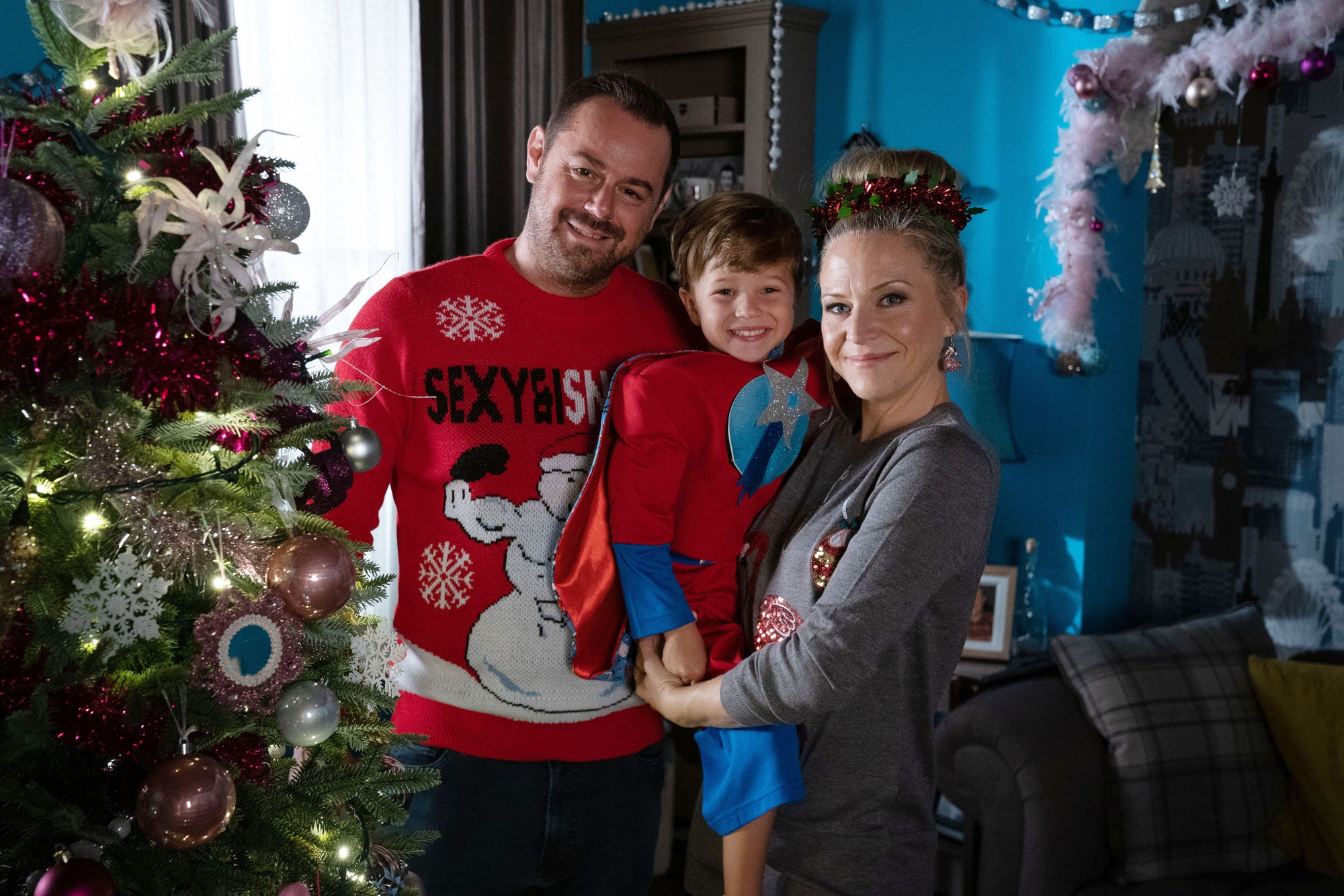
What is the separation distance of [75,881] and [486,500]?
872mm

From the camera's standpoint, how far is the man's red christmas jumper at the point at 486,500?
1609 mm

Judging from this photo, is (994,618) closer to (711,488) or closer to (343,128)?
(711,488)

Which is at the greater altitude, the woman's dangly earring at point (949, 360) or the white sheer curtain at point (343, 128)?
the white sheer curtain at point (343, 128)

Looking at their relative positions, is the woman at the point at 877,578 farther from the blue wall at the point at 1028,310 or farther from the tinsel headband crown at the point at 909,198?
the blue wall at the point at 1028,310

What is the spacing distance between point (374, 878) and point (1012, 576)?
2.42m

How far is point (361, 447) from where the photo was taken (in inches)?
41.9

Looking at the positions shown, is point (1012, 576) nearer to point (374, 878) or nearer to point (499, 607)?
point (499, 607)

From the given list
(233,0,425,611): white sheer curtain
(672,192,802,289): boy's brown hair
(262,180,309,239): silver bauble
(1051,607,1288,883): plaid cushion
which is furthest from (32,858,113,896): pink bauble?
(1051,607,1288,883): plaid cushion

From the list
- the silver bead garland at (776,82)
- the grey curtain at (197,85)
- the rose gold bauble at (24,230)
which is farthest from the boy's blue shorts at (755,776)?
the silver bead garland at (776,82)

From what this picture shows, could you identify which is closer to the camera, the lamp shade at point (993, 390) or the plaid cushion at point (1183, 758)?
the plaid cushion at point (1183, 758)

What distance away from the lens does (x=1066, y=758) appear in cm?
255

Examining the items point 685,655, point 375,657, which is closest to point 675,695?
point 685,655

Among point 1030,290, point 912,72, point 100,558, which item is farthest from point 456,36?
point 100,558

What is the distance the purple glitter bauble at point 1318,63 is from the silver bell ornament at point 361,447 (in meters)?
2.77
